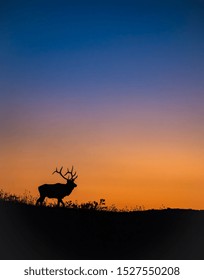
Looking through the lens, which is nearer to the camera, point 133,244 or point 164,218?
point 133,244

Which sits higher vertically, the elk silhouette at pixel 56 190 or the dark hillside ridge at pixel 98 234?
the elk silhouette at pixel 56 190

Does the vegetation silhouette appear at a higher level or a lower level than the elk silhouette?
lower

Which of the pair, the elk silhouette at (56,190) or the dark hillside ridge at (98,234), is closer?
the dark hillside ridge at (98,234)

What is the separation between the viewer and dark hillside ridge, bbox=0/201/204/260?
11.6m

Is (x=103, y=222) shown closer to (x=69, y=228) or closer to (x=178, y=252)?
(x=69, y=228)

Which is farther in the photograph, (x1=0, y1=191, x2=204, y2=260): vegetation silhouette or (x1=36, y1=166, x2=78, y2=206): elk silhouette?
(x1=36, y1=166, x2=78, y2=206): elk silhouette

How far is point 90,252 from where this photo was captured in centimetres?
1164

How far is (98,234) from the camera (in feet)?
42.3

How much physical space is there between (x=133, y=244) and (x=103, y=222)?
5.69 feet

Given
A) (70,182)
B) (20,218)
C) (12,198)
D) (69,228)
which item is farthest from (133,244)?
(70,182)

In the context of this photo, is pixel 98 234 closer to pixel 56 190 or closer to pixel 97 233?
pixel 97 233

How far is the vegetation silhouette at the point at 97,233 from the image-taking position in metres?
11.6

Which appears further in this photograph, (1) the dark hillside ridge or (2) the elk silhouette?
(2) the elk silhouette

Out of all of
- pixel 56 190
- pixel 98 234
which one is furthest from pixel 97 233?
pixel 56 190
